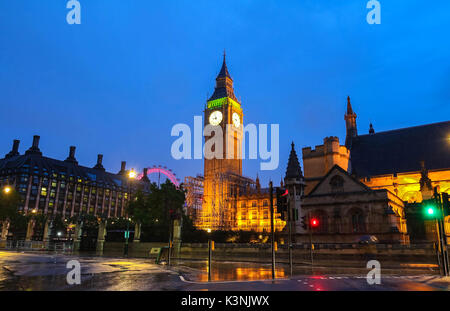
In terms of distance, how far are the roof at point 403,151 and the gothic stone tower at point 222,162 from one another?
4409 centimetres

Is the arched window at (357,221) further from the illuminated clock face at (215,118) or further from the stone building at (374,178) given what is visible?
the illuminated clock face at (215,118)

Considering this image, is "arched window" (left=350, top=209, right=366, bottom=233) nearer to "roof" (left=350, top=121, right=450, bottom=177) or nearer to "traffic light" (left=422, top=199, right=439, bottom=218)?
"roof" (left=350, top=121, right=450, bottom=177)

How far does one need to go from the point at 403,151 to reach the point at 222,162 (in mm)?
57010

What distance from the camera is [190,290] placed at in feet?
37.7

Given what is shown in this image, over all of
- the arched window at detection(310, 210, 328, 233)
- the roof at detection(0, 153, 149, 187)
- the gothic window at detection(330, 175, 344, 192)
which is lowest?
the arched window at detection(310, 210, 328, 233)

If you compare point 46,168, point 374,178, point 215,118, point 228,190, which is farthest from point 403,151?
point 46,168

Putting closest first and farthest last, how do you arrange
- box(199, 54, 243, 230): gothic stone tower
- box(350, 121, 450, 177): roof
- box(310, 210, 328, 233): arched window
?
1. box(310, 210, 328, 233): arched window
2. box(350, 121, 450, 177): roof
3. box(199, 54, 243, 230): gothic stone tower

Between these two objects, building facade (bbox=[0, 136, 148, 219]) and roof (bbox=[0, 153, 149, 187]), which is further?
roof (bbox=[0, 153, 149, 187])

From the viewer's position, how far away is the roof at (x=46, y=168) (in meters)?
114

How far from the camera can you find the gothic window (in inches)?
1513

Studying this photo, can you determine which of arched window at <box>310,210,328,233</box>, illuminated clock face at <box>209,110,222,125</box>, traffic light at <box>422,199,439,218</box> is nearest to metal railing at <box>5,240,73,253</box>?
arched window at <box>310,210,328,233</box>

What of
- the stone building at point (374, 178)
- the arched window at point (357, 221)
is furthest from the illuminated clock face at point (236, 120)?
the arched window at point (357, 221)
